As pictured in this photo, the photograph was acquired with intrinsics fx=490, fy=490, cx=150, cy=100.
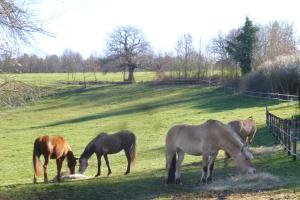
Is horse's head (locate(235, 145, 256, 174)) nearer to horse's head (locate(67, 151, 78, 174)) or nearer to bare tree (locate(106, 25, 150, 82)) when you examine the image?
horse's head (locate(67, 151, 78, 174))

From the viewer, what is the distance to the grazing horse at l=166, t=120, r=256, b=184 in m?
11.8

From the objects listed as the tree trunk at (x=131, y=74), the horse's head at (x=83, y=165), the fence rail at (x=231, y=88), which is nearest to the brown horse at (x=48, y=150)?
the horse's head at (x=83, y=165)

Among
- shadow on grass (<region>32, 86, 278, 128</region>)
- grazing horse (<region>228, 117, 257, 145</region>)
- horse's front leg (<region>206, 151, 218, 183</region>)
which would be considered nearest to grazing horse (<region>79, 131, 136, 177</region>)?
grazing horse (<region>228, 117, 257, 145</region>)

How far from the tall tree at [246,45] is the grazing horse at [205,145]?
56.0 meters

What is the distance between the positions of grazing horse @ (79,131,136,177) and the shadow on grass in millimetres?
30394

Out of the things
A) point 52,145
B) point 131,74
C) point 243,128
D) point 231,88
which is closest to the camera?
point 52,145

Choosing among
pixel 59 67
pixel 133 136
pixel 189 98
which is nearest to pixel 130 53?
pixel 59 67

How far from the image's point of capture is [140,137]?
32906 millimetres

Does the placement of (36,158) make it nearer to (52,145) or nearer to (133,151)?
(52,145)

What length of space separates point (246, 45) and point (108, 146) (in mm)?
53544

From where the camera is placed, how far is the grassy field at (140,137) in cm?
1174

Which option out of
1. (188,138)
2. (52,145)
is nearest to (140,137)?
(52,145)

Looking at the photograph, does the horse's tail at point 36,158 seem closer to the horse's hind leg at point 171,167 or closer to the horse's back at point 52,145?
the horse's back at point 52,145

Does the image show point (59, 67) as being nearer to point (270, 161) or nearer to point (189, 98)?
point (189, 98)
